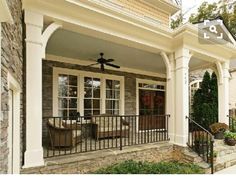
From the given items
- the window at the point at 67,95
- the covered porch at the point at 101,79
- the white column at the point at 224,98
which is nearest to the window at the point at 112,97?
the covered porch at the point at 101,79

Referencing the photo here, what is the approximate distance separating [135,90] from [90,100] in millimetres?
2019

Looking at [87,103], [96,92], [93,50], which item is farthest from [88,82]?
[93,50]

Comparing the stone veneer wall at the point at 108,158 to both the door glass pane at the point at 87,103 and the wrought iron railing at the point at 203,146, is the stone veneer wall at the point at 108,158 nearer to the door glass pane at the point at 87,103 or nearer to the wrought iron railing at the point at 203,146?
the wrought iron railing at the point at 203,146

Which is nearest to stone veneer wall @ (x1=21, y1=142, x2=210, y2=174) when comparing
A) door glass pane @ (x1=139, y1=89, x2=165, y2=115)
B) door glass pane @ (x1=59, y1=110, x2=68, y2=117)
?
door glass pane @ (x1=59, y1=110, x2=68, y2=117)

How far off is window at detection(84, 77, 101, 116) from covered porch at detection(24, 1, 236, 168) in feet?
0.11

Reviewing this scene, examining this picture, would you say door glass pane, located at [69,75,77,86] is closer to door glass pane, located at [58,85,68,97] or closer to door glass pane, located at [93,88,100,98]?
door glass pane, located at [58,85,68,97]

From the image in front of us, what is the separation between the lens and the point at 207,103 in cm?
936

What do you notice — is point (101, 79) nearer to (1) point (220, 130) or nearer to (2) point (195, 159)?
(2) point (195, 159)

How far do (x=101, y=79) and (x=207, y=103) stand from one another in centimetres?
518

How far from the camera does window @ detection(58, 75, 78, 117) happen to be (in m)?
6.23

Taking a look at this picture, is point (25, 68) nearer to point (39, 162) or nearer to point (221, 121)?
point (39, 162)

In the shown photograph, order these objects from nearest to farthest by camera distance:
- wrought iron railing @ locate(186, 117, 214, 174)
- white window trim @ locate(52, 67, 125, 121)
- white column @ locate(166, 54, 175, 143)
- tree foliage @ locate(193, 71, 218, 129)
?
wrought iron railing @ locate(186, 117, 214, 174), white column @ locate(166, 54, 175, 143), white window trim @ locate(52, 67, 125, 121), tree foliage @ locate(193, 71, 218, 129)

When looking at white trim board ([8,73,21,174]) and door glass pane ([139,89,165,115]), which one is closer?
white trim board ([8,73,21,174])

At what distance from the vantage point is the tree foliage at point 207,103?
8.91m
